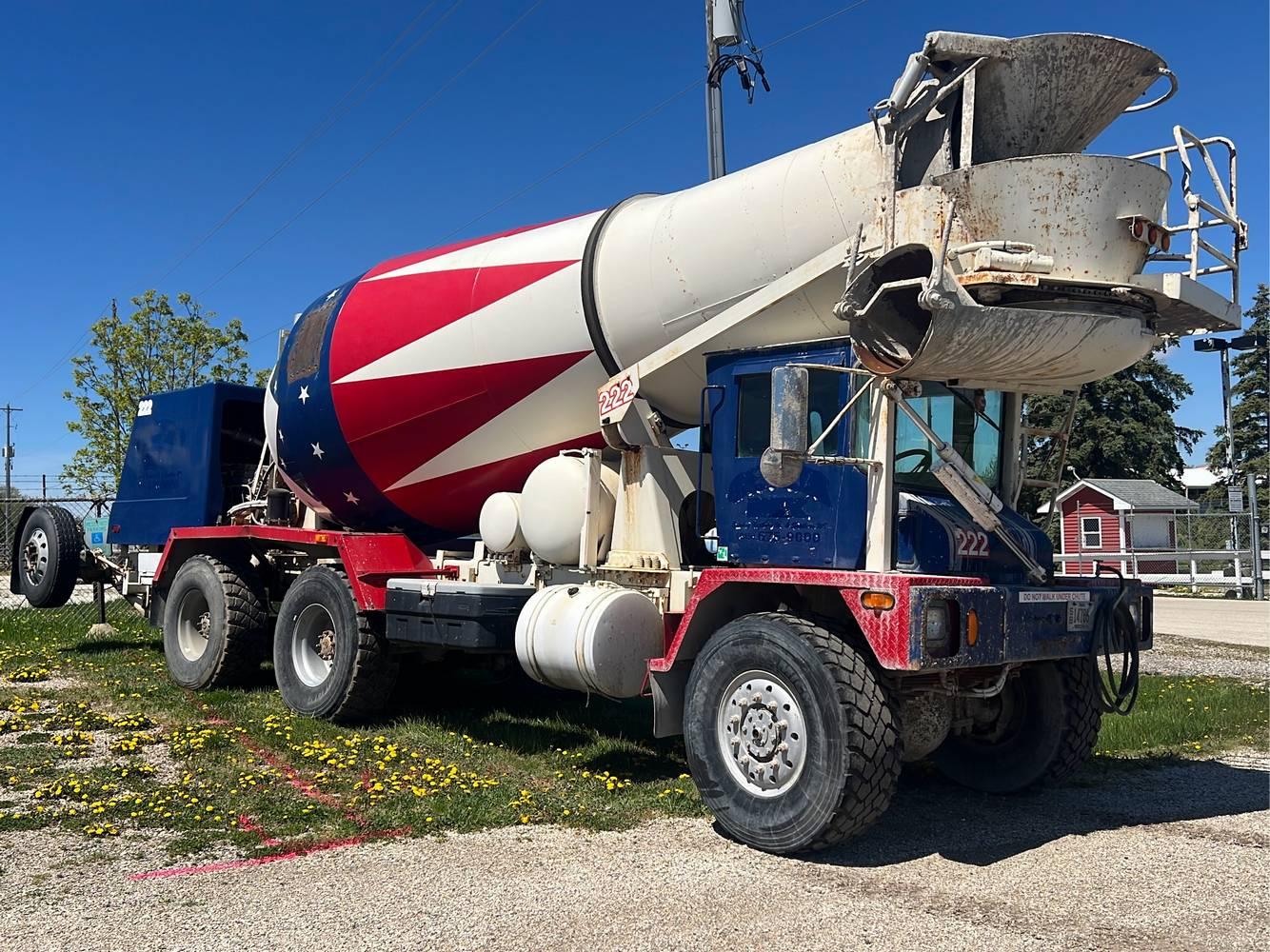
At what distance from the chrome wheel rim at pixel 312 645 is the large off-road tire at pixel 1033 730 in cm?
491

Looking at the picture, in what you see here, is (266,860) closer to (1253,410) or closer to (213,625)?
(213,625)

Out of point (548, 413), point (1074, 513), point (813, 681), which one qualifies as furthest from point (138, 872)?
point (1074, 513)

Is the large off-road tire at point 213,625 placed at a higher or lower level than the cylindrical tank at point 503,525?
lower

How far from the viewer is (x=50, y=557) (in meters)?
11.6

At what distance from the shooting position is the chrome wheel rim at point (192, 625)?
1048 cm

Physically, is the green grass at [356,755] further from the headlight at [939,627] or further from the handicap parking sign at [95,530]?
the handicap parking sign at [95,530]

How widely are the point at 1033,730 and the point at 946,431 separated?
75.6 inches

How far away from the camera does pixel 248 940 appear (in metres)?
4.17

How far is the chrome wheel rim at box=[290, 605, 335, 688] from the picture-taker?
8.80 m

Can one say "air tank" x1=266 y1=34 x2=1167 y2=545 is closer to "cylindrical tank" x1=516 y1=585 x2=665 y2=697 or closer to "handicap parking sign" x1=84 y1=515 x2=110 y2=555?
"cylindrical tank" x1=516 y1=585 x2=665 y2=697

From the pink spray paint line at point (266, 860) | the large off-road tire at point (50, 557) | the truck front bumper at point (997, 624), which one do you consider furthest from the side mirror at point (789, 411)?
the large off-road tire at point (50, 557)

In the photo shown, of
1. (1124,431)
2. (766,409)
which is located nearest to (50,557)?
(766,409)

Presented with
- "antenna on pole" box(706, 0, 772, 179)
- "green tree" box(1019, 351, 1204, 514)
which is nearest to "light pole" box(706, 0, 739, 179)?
"antenna on pole" box(706, 0, 772, 179)

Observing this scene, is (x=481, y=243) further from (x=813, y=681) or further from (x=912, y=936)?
(x=912, y=936)
